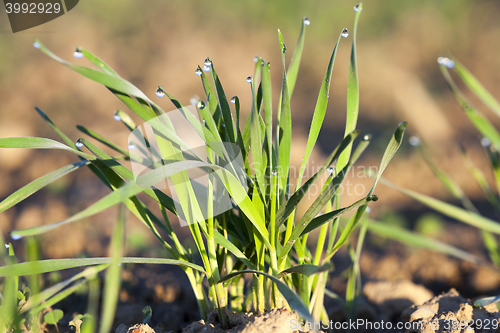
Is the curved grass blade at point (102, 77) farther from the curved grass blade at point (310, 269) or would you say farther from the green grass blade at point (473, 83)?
the green grass blade at point (473, 83)

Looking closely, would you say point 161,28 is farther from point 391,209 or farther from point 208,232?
point 208,232

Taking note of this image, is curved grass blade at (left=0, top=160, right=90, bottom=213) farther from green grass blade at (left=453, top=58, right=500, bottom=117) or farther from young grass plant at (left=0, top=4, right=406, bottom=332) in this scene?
green grass blade at (left=453, top=58, right=500, bottom=117)

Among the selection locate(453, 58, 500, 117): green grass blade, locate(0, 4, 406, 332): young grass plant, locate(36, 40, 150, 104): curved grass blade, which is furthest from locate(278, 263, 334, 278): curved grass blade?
locate(453, 58, 500, 117): green grass blade

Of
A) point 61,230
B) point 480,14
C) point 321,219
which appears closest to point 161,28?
point 61,230

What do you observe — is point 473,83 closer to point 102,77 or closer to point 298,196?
point 298,196

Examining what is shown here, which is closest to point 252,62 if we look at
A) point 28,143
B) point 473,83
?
point 473,83

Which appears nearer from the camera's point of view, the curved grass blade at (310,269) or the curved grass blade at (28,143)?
the curved grass blade at (310,269)

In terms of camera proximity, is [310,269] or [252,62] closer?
[310,269]

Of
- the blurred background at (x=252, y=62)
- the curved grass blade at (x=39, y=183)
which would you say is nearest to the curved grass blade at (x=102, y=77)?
the curved grass blade at (x=39, y=183)
